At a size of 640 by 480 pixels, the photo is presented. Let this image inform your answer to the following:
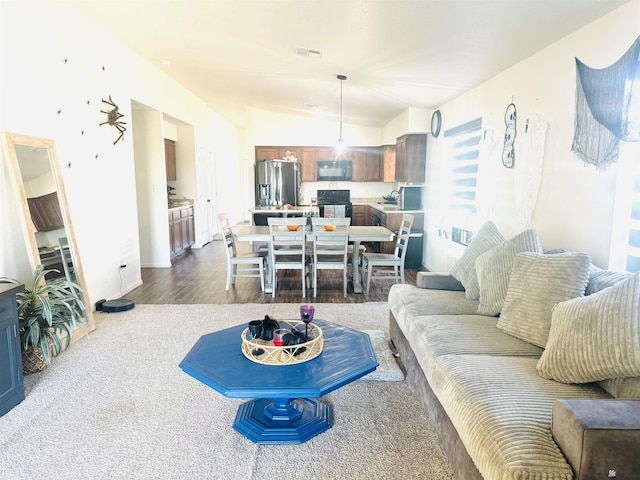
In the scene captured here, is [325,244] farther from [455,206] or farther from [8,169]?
[8,169]

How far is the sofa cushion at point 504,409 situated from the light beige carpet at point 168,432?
42 cm

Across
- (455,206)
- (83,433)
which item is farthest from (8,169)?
(455,206)

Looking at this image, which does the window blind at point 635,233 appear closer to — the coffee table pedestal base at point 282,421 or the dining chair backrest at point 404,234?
the coffee table pedestal base at point 282,421

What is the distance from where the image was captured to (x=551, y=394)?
1.68 metres

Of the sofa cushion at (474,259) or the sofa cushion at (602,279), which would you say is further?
the sofa cushion at (474,259)

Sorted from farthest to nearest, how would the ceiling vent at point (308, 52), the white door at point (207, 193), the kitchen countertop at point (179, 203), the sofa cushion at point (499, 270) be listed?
the white door at point (207, 193) → the kitchen countertop at point (179, 203) → the ceiling vent at point (308, 52) → the sofa cushion at point (499, 270)

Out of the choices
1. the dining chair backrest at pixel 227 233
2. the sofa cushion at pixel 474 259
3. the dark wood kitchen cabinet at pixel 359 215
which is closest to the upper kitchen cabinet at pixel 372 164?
the dark wood kitchen cabinet at pixel 359 215

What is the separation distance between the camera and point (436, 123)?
5805 mm

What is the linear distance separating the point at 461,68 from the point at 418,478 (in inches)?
140

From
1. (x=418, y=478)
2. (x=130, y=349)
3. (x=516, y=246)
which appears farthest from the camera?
(x=130, y=349)

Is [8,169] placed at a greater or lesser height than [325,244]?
greater

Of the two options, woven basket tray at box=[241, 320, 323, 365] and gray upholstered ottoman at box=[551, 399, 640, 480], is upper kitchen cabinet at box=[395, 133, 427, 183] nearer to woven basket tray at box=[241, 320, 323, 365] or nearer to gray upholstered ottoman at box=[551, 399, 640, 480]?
woven basket tray at box=[241, 320, 323, 365]

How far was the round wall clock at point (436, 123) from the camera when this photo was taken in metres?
5.70

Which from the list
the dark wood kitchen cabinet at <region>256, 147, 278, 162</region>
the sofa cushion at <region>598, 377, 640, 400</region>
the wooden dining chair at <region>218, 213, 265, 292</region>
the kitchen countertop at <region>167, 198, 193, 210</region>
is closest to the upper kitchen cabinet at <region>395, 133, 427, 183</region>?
the wooden dining chair at <region>218, 213, 265, 292</region>
